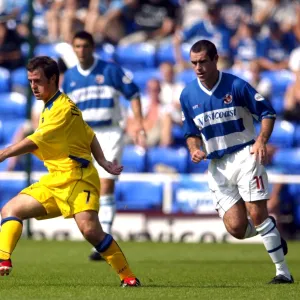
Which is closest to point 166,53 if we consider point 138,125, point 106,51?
point 106,51

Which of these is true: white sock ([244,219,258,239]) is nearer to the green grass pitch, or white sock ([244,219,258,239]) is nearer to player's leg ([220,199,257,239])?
player's leg ([220,199,257,239])

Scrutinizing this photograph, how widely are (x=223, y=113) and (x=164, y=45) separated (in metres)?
11.2

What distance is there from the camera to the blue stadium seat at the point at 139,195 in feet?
51.6

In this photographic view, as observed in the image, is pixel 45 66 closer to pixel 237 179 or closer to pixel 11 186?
pixel 237 179

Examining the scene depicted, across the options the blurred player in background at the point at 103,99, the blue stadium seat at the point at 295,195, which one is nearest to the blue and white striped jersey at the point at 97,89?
the blurred player in background at the point at 103,99

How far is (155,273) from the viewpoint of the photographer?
9.77 metres

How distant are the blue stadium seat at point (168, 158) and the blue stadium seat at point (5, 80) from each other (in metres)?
3.97

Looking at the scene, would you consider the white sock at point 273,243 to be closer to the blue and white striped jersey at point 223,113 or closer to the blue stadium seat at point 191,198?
the blue and white striped jersey at point 223,113

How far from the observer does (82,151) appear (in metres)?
8.07

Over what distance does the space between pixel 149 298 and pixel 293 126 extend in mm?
10333

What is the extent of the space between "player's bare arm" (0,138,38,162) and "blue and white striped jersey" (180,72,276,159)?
1.74 m

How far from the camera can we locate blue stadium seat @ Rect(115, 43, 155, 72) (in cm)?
1977

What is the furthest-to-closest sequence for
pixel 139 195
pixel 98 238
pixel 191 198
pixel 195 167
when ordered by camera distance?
pixel 195 167, pixel 139 195, pixel 191 198, pixel 98 238

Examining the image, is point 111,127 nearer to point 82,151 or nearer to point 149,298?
point 82,151
